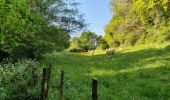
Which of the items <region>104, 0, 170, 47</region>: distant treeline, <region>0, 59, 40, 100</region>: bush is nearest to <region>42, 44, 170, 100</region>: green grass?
<region>0, 59, 40, 100</region>: bush

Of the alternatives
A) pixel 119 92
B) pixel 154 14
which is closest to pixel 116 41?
pixel 154 14

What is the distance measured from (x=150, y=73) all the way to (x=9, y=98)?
10.2m

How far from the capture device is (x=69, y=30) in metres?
34.9

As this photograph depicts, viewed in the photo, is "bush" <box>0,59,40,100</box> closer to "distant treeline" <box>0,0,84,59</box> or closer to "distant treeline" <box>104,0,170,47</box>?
"distant treeline" <box>0,0,84,59</box>

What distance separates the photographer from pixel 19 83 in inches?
675

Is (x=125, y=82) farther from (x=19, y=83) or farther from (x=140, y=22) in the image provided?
(x=140, y=22)

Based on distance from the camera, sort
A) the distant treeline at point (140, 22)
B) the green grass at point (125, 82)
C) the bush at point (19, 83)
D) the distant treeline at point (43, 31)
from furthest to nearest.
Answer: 1. the distant treeline at point (140, 22)
2. the distant treeline at point (43, 31)
3. the green grass at point (125, 82)
4. the bush at point (19, 83)

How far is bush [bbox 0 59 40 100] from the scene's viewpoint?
53.6ft

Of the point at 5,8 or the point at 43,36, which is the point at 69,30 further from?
the point at 5,8

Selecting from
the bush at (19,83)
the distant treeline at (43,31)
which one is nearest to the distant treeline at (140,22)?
the distant treeline at (43,31)

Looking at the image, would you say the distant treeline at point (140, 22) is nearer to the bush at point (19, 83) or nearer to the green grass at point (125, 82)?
the green grass at point (125, 82)

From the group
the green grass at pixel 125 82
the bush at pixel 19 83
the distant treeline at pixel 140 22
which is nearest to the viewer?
the bush at pixel 19 83

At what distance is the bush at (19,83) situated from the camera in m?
16.3

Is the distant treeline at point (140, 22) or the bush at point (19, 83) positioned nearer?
the bush at point (19, 83)
